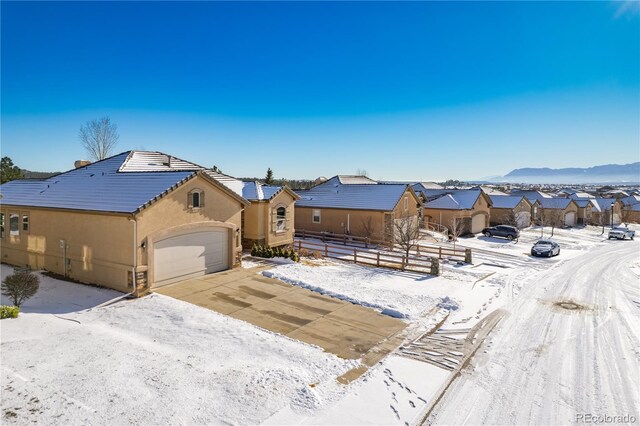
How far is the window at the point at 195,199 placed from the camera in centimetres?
1756

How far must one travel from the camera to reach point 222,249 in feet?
65.0

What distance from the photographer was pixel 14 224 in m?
20.5

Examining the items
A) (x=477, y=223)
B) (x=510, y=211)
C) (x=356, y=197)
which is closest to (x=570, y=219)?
(x=510, y=211)

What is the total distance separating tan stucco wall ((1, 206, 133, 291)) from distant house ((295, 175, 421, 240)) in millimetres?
20369

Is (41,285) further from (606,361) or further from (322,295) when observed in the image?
(606,361)

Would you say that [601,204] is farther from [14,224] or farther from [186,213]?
[14,224]

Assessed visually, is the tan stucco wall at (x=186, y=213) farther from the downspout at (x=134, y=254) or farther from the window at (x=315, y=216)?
the window at (x=315, y=216)

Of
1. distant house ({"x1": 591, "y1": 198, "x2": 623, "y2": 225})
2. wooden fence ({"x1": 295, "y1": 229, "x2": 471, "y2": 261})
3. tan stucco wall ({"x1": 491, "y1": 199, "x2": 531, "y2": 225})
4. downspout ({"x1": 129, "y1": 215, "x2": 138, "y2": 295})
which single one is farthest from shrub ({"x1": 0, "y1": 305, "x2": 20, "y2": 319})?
distant house ({"x1": 591, "y1": 198, "x2": 623, "y2": 225})

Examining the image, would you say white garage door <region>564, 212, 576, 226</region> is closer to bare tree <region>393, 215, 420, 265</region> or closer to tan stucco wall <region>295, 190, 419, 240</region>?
tan stucco wall <region>295, 190, 419, 240</region>

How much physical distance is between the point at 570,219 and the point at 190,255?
6089 centimetres

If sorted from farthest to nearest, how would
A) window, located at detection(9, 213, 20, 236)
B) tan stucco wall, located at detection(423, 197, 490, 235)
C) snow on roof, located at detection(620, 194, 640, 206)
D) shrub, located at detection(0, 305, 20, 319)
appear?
snow on roof, located at detection(620, 194, 640, 206) < tan stucco wall, located at detection(423, 197, 490, 235) < window, located at detection(9, 213, 20, 236) < shrub, located at detection(0, 305, 20, 319)

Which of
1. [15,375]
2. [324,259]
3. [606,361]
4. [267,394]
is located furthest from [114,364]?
[324,259]

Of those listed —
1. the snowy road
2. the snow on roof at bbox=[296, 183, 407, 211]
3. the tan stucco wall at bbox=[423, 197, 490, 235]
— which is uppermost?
the snow on roof at bbox=[296, 183, 407, 211]

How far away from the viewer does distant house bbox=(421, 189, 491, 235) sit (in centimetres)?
4056
